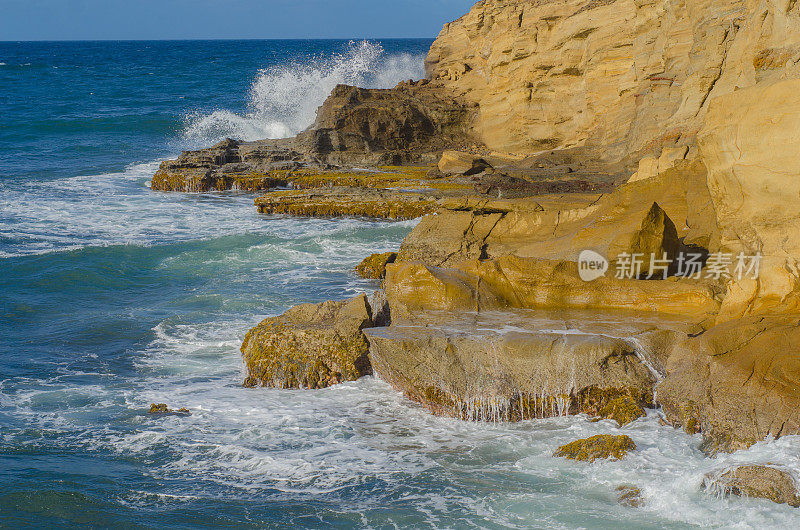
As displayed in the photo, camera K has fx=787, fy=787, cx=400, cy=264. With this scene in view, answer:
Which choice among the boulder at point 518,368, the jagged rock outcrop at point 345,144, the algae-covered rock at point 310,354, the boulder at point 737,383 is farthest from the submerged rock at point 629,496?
the jagged rock outcrop at point 345,144

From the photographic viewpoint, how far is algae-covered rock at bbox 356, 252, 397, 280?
48.8 ft

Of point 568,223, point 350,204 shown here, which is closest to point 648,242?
point 568,223

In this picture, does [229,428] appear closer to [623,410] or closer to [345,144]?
[623,410]

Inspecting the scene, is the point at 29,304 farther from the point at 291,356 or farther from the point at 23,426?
the point at 291,356

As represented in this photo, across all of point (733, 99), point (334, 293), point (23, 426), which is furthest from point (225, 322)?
point (733, 99)

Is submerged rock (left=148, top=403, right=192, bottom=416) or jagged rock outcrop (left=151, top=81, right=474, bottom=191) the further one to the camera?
jagged rock outcrop (left=151, top=81, right=474, bottom=191)

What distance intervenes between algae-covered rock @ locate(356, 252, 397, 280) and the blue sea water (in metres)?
0.38

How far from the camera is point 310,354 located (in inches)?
382

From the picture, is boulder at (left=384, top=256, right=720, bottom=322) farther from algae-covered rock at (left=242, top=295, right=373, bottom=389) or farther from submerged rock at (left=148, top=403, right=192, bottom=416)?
submerged rock at (left=148, top=403, right=192, bottom=416)

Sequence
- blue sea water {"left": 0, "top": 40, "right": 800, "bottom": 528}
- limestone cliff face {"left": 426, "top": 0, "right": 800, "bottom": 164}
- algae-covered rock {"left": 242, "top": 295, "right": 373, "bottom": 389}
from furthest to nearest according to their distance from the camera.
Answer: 1. limestone cliff face {"left": 426, "top": 0, "right": 800, "bottom": 164}
2. algae-covered rock {"left": 242, "top": 295, "right": 373, "bottom": 389}
3. blue sea water {"left": 0, "top": 40, "right": 800, "bottom": 528}

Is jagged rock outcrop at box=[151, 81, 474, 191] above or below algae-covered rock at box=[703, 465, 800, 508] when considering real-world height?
above

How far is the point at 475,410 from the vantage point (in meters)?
8.33

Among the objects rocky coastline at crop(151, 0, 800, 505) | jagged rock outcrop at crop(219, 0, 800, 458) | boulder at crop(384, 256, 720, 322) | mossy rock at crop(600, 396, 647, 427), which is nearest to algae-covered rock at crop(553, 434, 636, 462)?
rocky coastline at crop(151, 0, 800, 505)

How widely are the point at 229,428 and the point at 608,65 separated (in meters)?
19.3
